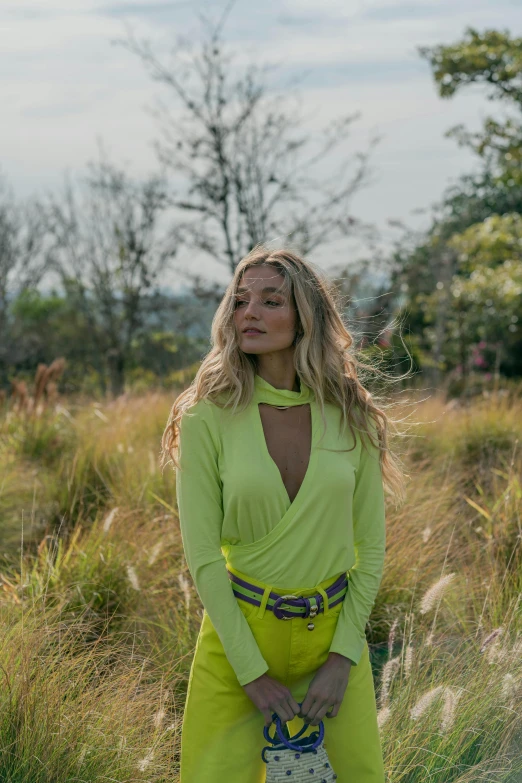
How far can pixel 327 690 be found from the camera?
2529 mm

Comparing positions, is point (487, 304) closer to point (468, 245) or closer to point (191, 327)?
point (468, 245)

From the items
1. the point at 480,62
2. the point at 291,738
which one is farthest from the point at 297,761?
the point at 480,62

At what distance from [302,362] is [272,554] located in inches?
23.4

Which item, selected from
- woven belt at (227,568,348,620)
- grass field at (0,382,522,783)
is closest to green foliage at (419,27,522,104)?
grass field at (0,382,522,783)

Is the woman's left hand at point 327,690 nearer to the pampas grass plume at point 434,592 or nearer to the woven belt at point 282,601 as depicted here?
the woven belt at point 282,601

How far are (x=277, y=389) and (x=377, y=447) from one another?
0.36 meters

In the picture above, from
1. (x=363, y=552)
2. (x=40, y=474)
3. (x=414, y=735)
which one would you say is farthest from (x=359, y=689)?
(x=40, y=474)

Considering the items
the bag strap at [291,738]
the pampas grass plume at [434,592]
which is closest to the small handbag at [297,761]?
the bag strap at [291,738]

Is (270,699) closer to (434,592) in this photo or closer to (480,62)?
(434,592)

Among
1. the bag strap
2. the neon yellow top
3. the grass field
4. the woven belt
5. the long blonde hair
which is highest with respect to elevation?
the long blonde hair

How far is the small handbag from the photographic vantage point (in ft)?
7.98

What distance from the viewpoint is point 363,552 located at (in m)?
2.81

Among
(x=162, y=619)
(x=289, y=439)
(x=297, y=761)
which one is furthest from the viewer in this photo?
(x=162, y=619)

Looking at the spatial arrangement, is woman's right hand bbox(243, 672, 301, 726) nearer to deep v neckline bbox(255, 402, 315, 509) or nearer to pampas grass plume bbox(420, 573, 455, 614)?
deep v neckline bbox(255, 402, 315, 509)
